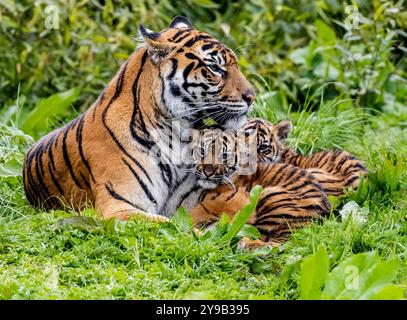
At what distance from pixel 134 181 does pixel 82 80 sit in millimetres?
4247

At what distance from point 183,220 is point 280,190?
922 mm

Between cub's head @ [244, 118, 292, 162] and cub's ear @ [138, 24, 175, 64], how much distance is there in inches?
40.9

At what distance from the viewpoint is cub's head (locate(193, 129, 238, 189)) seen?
716cm

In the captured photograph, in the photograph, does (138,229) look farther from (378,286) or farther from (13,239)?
(378,286)

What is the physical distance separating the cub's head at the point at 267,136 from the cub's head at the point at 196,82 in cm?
58

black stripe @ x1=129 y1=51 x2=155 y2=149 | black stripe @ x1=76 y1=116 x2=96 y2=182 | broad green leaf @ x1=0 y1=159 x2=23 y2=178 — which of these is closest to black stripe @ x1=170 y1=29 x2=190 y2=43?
black stripe @ x1=129 y1=51 x2=155 y2=149

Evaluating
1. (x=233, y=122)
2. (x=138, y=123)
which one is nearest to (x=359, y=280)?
(x=233, y=122)

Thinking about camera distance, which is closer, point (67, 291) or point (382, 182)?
point (67, 291)

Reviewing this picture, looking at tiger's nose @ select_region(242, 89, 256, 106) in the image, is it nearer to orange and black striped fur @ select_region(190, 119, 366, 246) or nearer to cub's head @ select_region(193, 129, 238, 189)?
cub's head @ select_region(193, 129, 238, 189)

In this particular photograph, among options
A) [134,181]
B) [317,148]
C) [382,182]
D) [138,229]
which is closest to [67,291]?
[138,229]

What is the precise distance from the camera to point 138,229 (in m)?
6.29

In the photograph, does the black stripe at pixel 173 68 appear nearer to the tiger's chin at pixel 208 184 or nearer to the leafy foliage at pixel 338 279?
the tiger's chin at pixel 208 184

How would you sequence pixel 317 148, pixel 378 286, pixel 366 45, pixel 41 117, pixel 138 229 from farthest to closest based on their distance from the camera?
pixel 366 45 → pixel 41 117 → pixel 317 148 → pixel 138 229 → pixel 378 286

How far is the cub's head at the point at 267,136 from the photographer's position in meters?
7.77
